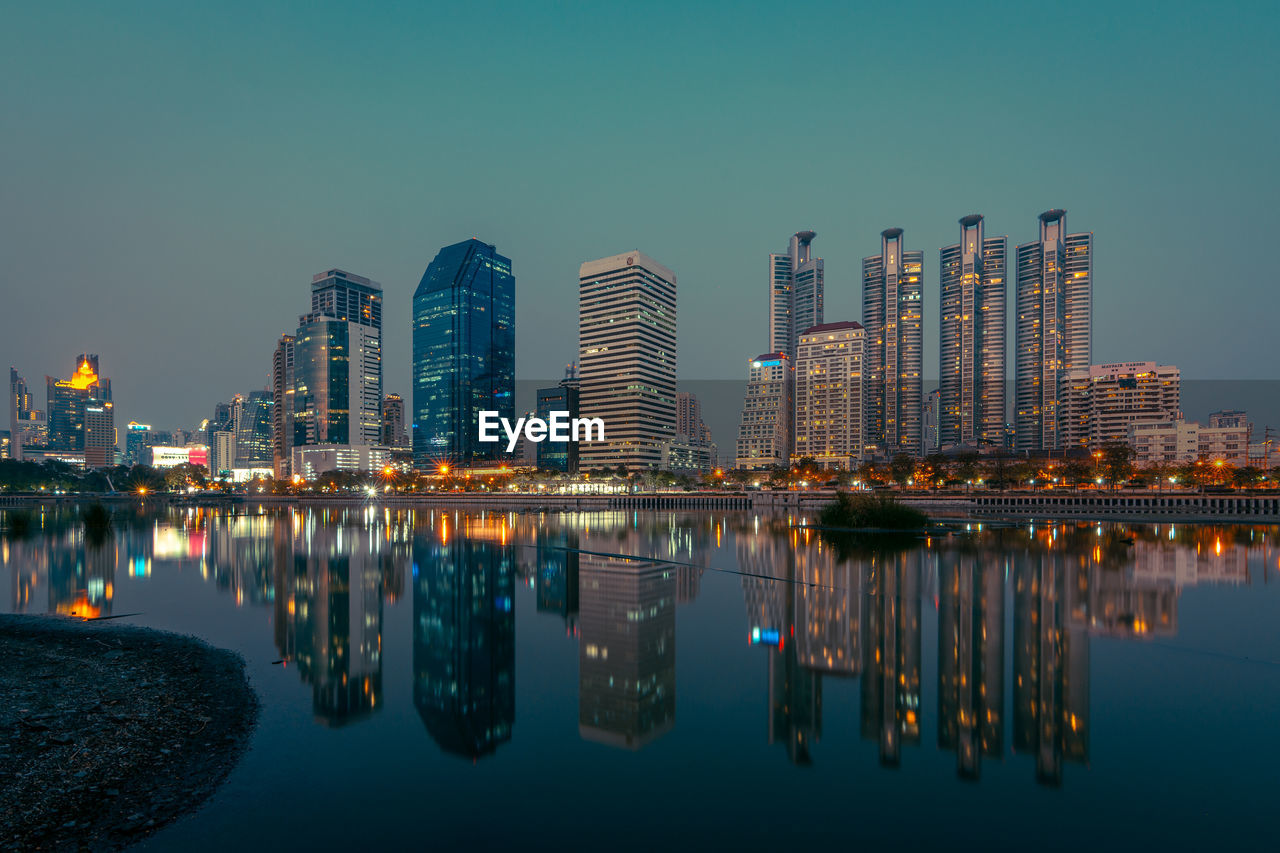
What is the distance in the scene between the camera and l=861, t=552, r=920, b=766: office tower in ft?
42.7

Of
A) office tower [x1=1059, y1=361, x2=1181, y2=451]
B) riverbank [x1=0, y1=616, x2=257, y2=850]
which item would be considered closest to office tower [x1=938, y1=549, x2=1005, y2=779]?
riverbank [x1=0, y1=616, x2=257, y2=850]

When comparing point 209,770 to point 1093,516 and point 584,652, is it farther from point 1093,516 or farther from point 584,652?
point 1093,516

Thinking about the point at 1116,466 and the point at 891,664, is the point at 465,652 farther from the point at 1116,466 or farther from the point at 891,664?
the point at 1116,466

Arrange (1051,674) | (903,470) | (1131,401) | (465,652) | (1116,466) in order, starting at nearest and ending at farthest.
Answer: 1. (1051,674)
2. (465,652)
3. (1116,466)
4. (903,470)
5. (1131,401)

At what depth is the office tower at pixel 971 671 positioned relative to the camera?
12.4m

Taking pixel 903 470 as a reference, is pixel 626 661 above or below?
above

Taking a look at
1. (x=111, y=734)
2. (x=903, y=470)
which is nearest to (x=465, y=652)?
(x=111, y=734)

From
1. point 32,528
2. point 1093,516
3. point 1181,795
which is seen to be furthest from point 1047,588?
point 32,528

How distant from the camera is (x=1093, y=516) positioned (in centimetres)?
8881

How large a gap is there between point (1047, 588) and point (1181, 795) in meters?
21.5

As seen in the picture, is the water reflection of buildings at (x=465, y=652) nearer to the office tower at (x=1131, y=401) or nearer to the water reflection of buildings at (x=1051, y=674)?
the water reflection of buildings at (x=1051, y=674)

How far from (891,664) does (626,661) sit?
728 centimetres

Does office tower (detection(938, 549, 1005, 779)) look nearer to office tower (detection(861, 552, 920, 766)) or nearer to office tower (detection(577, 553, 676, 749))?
office tower (detection(861, 552, 920, 766))

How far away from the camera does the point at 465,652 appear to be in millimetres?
19562
